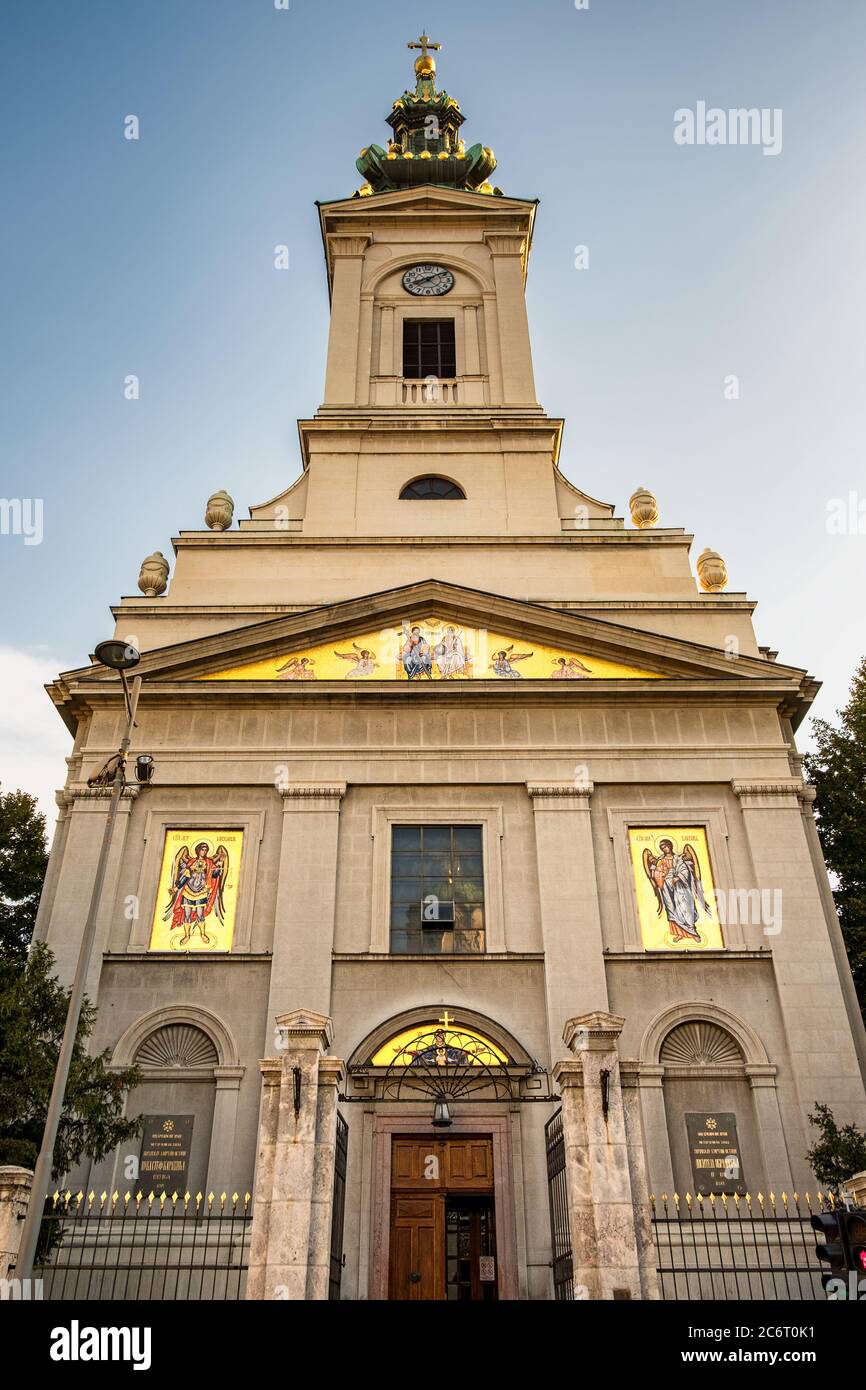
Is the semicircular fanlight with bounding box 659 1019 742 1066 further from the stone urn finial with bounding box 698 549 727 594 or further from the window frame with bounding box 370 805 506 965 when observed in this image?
the stone urn finial with bounding box 698 549 727 594

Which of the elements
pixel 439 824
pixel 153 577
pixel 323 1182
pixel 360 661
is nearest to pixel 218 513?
pixel 153 577

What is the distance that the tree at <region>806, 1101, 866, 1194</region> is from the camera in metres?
15.3

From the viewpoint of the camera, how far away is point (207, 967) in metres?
18.2

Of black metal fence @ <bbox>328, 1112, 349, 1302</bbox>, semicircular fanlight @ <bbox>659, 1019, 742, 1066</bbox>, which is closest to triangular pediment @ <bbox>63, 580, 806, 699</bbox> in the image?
semicircular fanlight @ <bbox>659, 1019, 742, 1066</bbox>

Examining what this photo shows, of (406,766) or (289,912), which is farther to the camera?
(406,766)

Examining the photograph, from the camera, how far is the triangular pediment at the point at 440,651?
68.0 feet

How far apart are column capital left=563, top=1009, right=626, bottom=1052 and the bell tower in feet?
44.9

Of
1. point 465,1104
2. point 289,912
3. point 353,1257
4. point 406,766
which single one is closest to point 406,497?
point 406,766

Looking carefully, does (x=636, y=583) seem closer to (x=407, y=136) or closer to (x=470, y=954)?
(x=470, y=954)

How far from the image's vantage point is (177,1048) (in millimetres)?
17719

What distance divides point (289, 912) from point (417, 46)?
108 ft

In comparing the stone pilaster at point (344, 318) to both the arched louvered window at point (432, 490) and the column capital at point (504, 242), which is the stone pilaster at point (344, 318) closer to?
the arched louvered window at point (432, 490)

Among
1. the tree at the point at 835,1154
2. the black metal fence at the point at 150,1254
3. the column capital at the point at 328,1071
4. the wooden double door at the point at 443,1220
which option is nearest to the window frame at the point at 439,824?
the wooden double door at the point at 443,1220

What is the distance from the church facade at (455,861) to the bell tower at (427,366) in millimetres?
219
